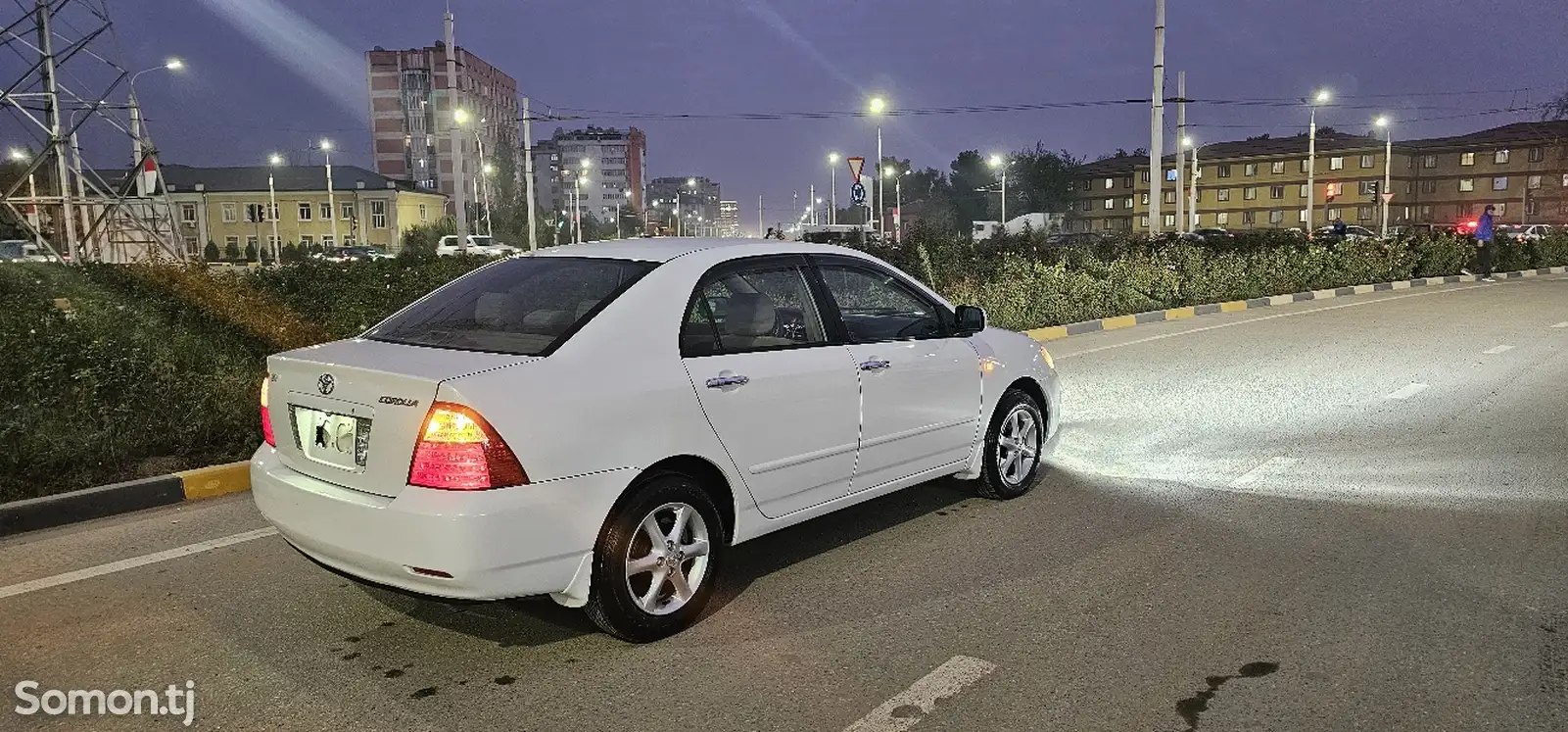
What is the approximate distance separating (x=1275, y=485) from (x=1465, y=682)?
2.97 m

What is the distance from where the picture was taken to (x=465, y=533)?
3498mm

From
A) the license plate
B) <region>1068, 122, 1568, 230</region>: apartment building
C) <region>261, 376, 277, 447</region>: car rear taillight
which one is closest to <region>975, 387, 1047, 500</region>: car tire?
the license plate

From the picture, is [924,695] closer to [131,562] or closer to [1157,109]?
[131,562]

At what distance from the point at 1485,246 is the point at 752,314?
30.5m

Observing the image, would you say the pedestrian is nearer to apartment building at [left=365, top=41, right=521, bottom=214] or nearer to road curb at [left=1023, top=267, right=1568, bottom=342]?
road curb at [left=1023, top=267, right=1568, bottom=342]

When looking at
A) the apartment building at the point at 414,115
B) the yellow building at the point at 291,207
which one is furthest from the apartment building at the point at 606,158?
the yellow building at the point at 291,207

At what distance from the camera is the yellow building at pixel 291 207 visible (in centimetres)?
7844

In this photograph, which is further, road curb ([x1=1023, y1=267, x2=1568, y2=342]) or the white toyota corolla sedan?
road curb ([x1=1023, y1=267, x2=1568, y2=342])

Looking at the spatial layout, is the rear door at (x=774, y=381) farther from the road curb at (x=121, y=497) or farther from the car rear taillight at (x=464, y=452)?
the road curb at (x=121, y=497)

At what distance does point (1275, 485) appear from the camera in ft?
21.3

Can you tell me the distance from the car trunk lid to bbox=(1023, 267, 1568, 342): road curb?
10771mm

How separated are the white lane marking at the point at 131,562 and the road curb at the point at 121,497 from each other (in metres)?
0.73

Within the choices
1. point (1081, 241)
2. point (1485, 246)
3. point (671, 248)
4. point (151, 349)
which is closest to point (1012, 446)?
A: point (671, 248)

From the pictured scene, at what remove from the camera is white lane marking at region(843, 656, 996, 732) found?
3.35 meters
